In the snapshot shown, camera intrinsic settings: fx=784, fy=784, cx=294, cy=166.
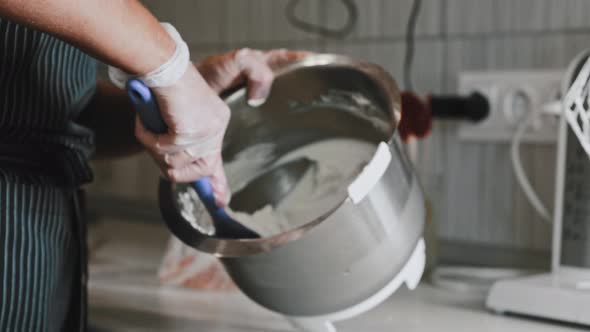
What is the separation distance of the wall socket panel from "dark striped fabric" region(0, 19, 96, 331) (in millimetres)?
588

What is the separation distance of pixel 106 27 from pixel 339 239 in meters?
0.26

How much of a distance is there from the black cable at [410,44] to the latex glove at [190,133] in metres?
0.57

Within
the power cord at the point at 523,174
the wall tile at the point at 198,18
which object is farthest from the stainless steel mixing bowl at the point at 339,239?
the wall tile at the point at 198,18

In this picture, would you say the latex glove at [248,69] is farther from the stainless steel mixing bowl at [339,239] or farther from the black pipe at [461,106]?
the black pipe at [461,106]

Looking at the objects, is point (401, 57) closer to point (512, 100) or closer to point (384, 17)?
point (384, 17)

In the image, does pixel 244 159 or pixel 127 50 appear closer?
pixel 127 50

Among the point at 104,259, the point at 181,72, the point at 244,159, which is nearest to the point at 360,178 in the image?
the point at 181,72

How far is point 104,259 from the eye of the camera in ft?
4.34

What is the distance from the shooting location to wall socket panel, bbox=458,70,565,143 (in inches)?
44.4

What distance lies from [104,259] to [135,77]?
2.34ft

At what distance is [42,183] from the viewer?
32.6 inches

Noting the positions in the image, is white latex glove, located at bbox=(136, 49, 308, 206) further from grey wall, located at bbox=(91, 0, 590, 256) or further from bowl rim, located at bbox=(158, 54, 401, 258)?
grey wall, located at bbox=(91, 0, 590, 256)

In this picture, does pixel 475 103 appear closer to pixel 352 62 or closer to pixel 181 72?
pixel 352 62

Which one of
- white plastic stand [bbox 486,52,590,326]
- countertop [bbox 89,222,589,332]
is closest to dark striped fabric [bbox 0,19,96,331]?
countertop [bbox 89,222,589,332]
